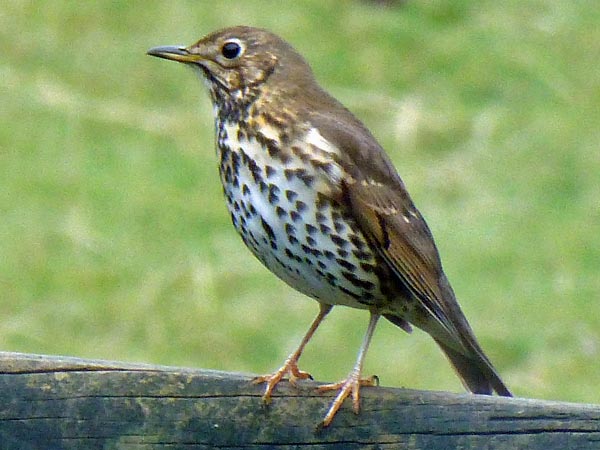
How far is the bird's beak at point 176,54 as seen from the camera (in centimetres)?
506

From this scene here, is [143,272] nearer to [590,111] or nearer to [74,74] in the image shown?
[74,74]

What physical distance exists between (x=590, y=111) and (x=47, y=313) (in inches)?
161

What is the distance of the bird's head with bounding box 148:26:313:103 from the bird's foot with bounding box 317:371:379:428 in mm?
1247

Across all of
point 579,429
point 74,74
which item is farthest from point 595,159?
point 579,429

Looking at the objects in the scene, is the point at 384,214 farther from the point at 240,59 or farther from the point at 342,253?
the point at 240,59

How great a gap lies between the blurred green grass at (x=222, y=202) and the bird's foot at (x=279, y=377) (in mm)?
3030

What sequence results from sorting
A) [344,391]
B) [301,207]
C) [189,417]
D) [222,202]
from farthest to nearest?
[222,202], [301,207], [344,391], [189,417]

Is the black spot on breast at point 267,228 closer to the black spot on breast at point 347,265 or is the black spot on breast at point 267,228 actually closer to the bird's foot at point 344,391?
the black spot on breast at point 347,265

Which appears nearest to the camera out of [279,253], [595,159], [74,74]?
[279,253]

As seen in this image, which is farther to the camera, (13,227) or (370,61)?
(370,61)

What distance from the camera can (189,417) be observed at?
348cm

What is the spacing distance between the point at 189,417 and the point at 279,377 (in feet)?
1.30

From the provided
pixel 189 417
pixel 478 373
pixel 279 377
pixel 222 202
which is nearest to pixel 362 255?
pixel 478 373

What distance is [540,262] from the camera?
857cm
